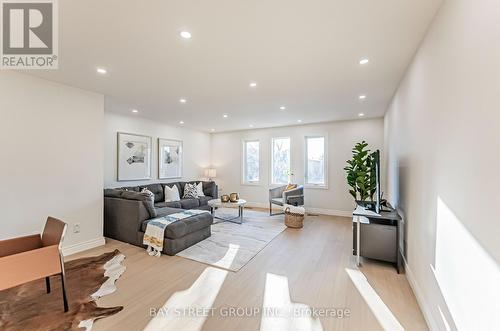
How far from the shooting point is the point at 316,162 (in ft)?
20.5

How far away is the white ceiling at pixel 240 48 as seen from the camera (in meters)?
1.70

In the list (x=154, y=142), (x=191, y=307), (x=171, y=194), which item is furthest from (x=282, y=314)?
(x=154, y=142)

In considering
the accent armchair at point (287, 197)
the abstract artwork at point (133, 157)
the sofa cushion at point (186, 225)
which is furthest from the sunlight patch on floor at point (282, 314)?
the abstract artwork at point (133, 157)

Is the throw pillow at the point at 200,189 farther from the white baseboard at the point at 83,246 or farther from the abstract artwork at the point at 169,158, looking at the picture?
the white baseboard at the point at 83,246

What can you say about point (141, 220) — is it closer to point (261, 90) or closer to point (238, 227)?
point (238, 227)

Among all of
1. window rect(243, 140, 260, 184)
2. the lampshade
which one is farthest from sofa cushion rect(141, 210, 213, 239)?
the lampshade

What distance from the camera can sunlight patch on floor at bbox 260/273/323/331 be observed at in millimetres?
1823

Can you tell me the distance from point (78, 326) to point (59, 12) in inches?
104

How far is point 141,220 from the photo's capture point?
3.61 metres

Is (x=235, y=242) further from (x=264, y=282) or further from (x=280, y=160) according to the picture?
(x=280, y=160)

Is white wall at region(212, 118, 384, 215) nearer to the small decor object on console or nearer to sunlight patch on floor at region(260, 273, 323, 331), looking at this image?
the small decor object on console

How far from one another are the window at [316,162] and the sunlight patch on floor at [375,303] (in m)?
3.61

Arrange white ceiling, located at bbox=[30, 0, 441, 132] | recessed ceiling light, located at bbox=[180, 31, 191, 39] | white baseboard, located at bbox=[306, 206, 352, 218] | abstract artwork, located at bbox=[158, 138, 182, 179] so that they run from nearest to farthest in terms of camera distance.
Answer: white ceiling, located at bbox=[30, 0, 441, 132]
recessed ceiling light, located at bbox=[180, 31, 191, 39]
white baseboard, located at bbox=[306, 206, 352, 218]
abstract artwork, located at bbox=[158, 138, 182, 179]

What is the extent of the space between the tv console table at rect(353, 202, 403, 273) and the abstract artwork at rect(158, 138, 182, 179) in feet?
16.7
